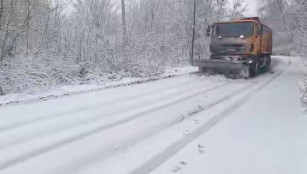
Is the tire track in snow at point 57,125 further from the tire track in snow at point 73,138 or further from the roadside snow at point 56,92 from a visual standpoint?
the roadside snow at point 56,92

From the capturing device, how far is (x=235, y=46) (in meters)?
18.9

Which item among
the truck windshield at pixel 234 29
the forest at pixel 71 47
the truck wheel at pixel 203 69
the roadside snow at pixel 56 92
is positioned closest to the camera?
the roadside snow at pixel 56 92

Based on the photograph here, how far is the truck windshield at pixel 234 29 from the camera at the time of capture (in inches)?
741

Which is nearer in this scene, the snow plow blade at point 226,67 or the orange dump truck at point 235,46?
the snow plow blade at point 226,67

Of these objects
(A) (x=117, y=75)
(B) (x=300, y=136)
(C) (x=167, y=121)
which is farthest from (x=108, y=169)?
(A) (x=117, y=75)

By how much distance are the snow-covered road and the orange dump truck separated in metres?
6.97

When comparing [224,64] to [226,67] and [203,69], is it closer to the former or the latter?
[226,67]

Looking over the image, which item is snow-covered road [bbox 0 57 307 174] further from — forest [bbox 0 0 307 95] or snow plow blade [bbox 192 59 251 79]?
snow plow blade [bbox 192 59 251 79]

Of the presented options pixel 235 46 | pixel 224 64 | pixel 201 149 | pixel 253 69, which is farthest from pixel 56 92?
pixel 253 69

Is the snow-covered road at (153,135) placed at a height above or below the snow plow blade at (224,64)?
below

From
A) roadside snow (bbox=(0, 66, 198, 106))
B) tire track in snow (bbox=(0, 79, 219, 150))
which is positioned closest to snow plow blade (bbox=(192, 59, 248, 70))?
roadside snow (bbox=(0, 66, 198, 106))

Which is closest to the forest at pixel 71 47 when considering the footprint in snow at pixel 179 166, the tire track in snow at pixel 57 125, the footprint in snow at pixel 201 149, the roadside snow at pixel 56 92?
the roadside snow at pixel 56 92

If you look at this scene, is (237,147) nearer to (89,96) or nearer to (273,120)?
(273,120)

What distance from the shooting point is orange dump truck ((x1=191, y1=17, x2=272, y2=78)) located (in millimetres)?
17891
